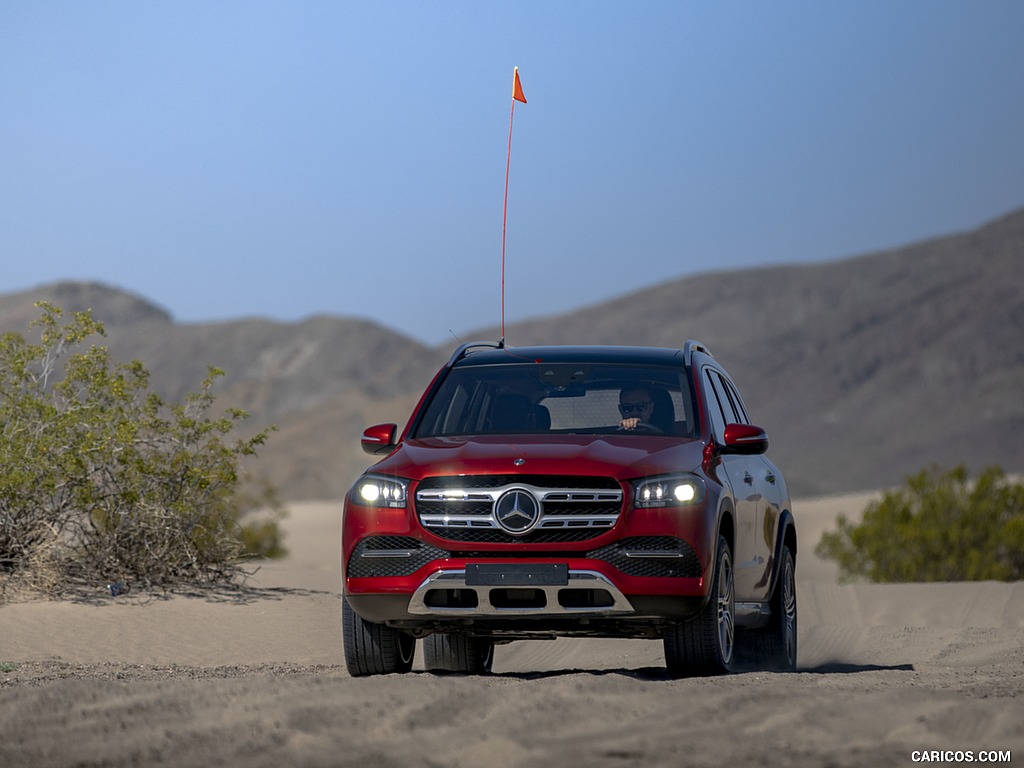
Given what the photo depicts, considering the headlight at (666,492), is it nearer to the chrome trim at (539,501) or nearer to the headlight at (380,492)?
the chrome trim at (539,501)

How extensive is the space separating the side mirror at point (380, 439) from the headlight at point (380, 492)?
610mm

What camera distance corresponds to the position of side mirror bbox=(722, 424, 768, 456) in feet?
29.7

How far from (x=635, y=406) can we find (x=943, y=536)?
19598mm

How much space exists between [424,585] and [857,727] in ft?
8.73

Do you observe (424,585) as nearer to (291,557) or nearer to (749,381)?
(291,557)

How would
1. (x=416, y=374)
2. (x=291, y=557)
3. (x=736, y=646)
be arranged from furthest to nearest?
(x=416, y=374), (x=291, y=557), (x=736, y=646)

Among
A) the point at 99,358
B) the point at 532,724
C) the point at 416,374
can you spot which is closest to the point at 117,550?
the point at 99,358

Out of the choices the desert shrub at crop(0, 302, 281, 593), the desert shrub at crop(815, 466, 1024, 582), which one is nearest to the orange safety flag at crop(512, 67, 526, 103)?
the desert shrub at crop(0, 302, 281, 593)

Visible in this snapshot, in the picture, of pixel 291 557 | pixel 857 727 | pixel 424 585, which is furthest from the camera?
pixel 291 557

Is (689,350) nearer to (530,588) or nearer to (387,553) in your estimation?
(530,588)

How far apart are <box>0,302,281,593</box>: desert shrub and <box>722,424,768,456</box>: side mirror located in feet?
22.1

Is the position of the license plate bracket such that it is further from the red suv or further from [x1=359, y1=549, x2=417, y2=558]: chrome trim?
[x1=359, y1=549, x2=417, y2=558]: chrome trim

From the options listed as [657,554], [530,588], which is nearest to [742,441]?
[657,554]

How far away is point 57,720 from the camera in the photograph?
268 inches
